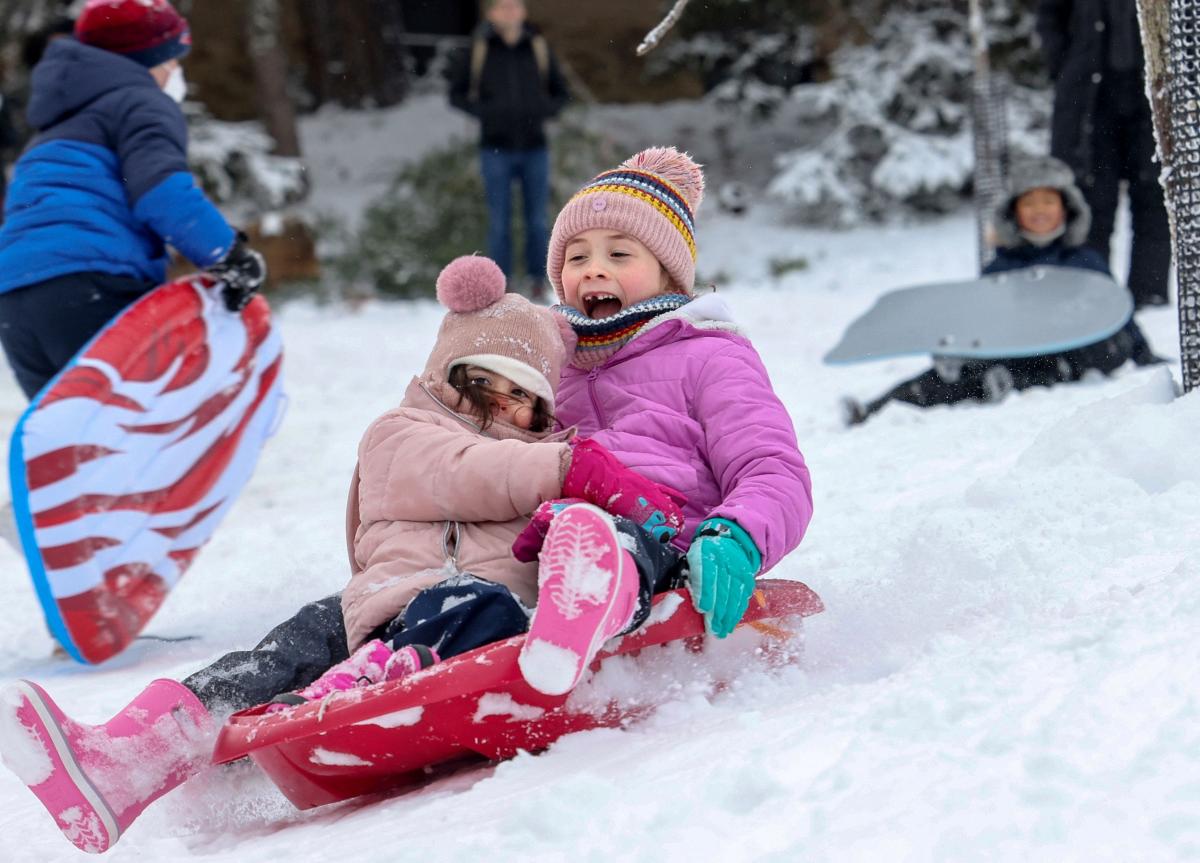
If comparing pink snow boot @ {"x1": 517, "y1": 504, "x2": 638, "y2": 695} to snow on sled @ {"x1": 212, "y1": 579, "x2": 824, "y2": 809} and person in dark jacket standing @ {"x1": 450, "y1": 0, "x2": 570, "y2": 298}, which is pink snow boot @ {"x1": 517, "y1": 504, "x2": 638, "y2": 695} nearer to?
snow on sled @ {"x1": 212, "y1": 579, "x2": 824, "y2": 809}

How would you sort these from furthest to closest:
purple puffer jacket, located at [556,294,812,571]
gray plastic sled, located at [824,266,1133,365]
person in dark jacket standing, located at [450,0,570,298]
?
person in dark jacket standing, located at [450,0,570,298], gray plastic sled, located at [824,266,1133,365], purple puffer jacket, located at [556,294,812,571]

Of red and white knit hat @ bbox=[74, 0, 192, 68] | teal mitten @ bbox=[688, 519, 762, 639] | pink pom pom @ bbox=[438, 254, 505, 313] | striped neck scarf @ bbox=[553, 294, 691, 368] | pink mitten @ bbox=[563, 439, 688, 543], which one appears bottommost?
teal mitten @ bbox=[688, 519, 762, 639]

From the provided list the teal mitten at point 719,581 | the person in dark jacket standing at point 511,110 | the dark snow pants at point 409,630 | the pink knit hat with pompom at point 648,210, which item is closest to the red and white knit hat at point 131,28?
the pink knit hat with pompom at point 648,210

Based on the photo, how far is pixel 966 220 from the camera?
10.2 metres

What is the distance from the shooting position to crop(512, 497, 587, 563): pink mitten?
203cm

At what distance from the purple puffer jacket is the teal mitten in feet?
0.30

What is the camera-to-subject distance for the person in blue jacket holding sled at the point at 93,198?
377 cm

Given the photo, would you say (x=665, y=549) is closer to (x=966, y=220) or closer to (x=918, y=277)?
(x=918, y=277)

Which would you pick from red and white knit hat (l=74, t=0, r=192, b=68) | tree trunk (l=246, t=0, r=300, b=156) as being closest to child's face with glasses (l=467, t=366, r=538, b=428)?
red and white knit hat (l=74, t=0, r=192, b=68)

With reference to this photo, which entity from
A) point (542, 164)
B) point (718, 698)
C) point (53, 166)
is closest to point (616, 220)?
point (718, 698)

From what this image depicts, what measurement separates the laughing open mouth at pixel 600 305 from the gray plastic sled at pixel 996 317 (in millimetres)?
2666

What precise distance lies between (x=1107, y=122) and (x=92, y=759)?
5275 millimetres

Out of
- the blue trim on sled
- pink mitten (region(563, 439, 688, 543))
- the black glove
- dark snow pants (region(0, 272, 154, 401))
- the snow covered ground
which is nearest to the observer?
the snow covered ground

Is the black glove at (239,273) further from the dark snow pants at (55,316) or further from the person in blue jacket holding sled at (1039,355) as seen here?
the person in blue jacket holding sled at (1039,355)
